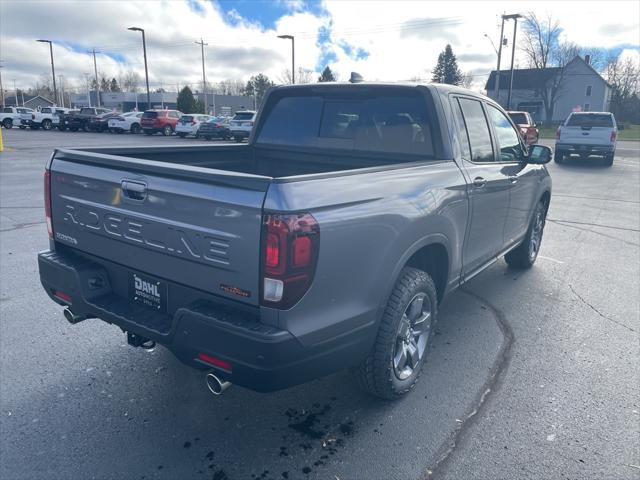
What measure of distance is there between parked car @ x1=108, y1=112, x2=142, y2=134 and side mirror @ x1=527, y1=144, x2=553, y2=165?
116 feet

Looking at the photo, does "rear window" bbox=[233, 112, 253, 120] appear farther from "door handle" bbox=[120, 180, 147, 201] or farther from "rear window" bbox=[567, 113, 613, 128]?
"door handle" bbox=[120, 180, 147, 201]

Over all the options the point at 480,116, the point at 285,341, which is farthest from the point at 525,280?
the point at 285,341

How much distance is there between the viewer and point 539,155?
5145 mm

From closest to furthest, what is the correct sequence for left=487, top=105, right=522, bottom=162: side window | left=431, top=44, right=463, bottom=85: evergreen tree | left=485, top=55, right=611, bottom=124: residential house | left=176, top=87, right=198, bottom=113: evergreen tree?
left=487, top=105, right=522, bottom=162: side window
left=176, top=87, right=198, bottom=113: evergreen tree
left=485, top=55, right=611, bottom=124: residential house
left=431, top=44, right=463, bottom=85: evergreen tree

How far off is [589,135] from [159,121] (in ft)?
83.6


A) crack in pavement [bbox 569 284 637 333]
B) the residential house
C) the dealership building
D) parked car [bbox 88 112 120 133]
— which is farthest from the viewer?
the dealership building

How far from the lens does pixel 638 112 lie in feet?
255

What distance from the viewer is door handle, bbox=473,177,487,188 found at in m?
3.96

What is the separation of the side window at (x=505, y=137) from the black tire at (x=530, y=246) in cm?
101

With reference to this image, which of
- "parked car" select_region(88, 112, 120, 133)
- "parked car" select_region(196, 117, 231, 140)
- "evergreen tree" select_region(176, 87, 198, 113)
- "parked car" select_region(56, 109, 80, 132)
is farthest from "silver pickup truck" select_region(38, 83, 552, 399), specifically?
"evergreen tree" select_region(176, 87, 198, 113)

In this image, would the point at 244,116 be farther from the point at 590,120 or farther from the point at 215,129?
the point at 590,120

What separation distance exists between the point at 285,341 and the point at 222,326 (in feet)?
1.00

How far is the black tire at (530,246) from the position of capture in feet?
19.6

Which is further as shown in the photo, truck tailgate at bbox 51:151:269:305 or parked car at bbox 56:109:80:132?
parked car at bbox 56:109:80:132
